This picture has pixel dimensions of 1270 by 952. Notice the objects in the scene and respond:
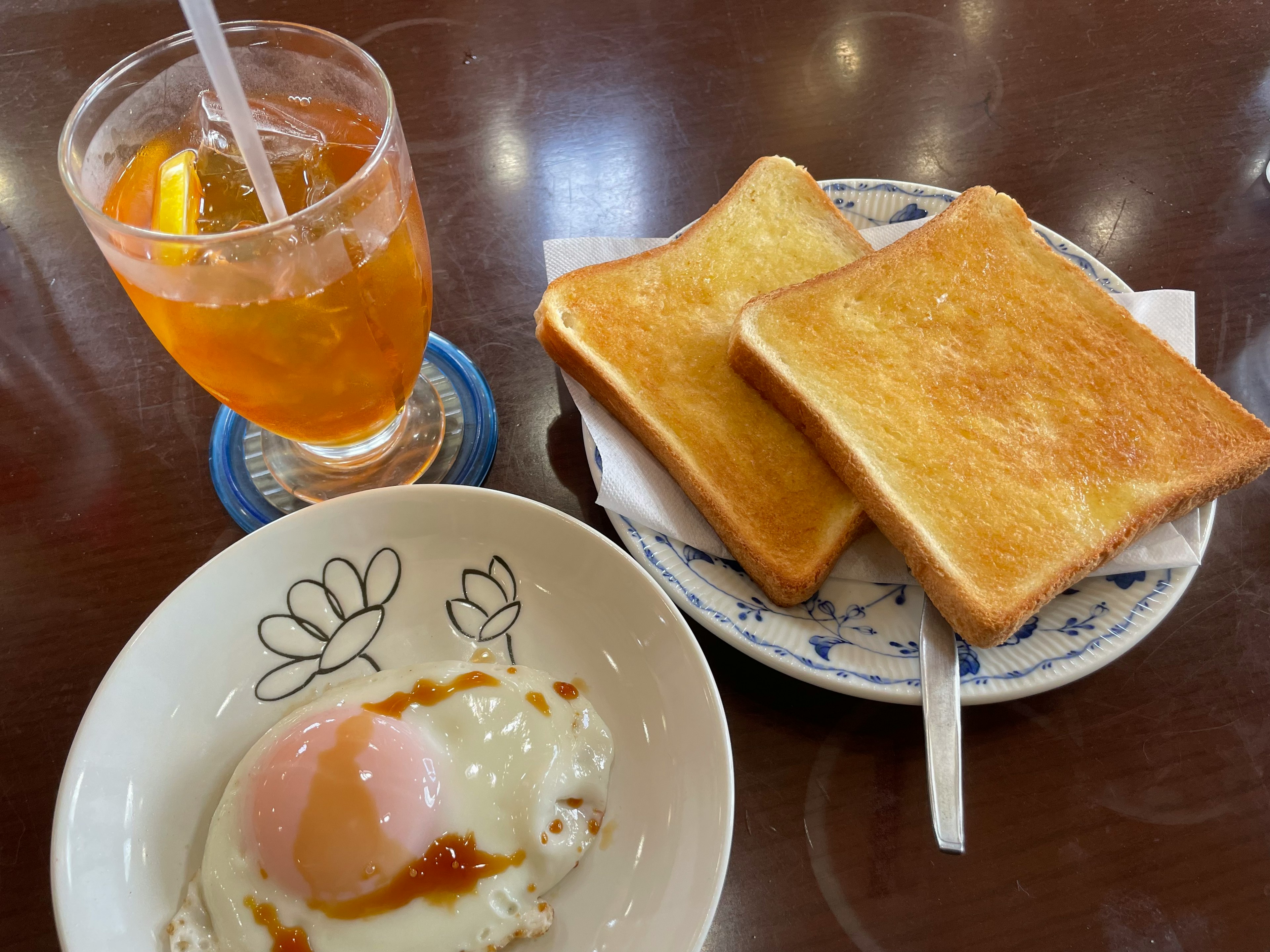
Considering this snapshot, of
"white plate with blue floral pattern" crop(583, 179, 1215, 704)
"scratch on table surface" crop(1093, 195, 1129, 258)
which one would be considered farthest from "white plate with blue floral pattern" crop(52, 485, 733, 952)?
"scratch on table surface" crop(1093, 195, 1129, 258)

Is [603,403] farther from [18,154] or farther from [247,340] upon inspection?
[18,154]

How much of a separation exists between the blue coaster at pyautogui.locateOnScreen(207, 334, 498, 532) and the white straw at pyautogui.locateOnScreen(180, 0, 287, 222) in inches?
15.6

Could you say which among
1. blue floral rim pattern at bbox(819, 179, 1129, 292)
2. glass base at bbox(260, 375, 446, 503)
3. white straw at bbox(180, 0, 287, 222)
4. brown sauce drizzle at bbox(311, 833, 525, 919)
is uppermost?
white straw at bbox(180, 0, 287, 222)

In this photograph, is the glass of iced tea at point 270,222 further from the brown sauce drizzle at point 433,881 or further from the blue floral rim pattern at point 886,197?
the blue floral rim pattern at point 886,197

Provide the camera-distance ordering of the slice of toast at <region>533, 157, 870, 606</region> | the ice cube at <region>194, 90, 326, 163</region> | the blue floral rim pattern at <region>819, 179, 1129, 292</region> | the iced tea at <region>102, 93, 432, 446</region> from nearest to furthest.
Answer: the iced tea at <region>102, 93, 432, 446</region>
the ice cube at <region>194, 90, 326, 163</region>
the slice of toast at <region>533, 157, 870, 606</region>
the blue floral rim pattern at <region>819, 179, 1129, 292</region>

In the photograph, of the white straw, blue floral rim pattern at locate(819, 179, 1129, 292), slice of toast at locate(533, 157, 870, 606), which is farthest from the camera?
blue floral rim pattern at locate(819, 179, 1129, 292)

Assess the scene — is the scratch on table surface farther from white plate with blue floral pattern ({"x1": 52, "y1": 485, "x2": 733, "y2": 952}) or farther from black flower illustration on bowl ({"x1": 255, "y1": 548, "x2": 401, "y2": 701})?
black flower illustration on bowl ({"x1": 255, "y1": 548, "x2": 401, "y2": 701})

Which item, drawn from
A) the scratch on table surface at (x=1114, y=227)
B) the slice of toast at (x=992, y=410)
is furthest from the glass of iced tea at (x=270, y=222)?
the scratch on table surface at (x=1114, y=227)

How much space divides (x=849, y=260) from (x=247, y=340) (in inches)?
34.5

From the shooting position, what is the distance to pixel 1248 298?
1.31m

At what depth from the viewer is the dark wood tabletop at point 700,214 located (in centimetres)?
86

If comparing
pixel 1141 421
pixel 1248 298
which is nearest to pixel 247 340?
pixel 1141 421

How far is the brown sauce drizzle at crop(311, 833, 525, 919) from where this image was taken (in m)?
0.75

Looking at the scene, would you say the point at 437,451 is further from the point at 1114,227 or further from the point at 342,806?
the point at 1114,227
